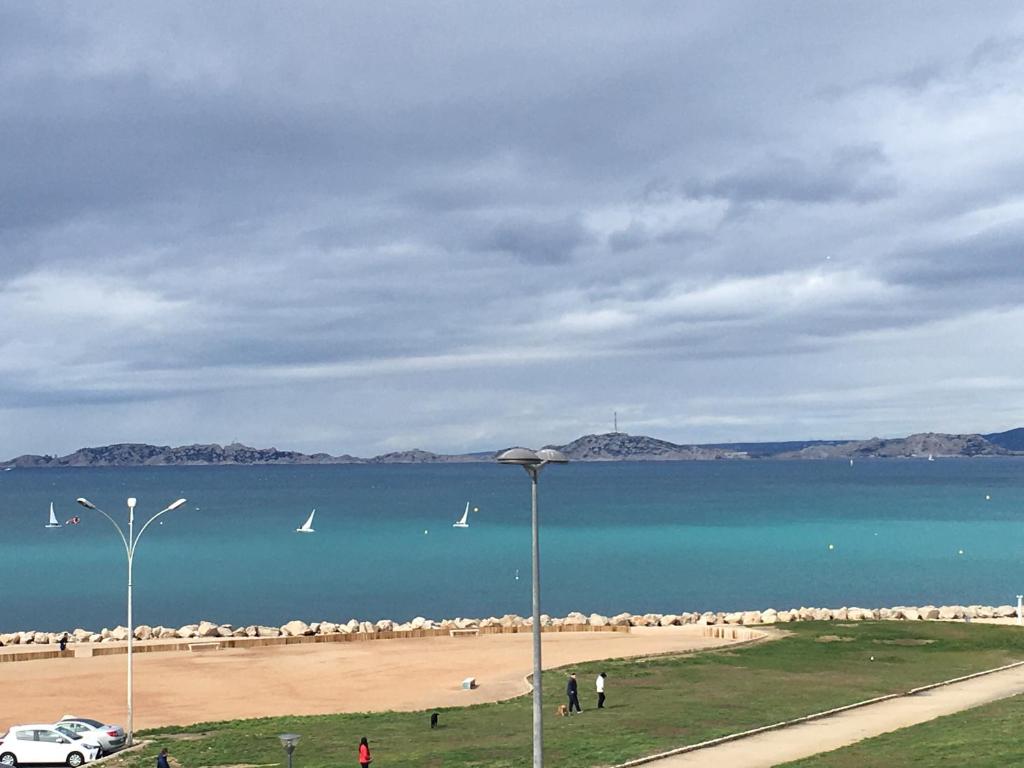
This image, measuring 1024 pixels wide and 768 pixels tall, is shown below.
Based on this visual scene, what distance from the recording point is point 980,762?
83.3 ft

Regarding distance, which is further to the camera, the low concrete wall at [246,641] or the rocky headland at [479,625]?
the rocky headland at [479,625]

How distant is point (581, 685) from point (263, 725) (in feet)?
41.4

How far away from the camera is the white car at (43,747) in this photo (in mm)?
33844

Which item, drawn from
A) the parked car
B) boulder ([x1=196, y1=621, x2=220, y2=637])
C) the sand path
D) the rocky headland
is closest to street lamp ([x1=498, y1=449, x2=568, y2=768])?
the parked car

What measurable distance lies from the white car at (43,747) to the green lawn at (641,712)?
4.99ft

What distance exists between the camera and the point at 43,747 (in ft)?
112

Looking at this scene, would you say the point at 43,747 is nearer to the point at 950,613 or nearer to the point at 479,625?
the point at 479,625

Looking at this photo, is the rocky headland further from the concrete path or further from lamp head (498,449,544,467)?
lamp head (498,449,544,467)

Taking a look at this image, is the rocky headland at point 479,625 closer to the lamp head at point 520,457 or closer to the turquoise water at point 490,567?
the turquoise water at point 490,567

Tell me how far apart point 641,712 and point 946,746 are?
39.3ft

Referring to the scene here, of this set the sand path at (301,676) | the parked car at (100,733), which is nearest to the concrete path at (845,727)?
the sand path at (301,676)

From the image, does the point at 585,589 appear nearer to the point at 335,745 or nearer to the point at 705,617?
the point at 705,617

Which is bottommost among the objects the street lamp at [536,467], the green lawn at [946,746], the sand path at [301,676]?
the sand path at [301,676]

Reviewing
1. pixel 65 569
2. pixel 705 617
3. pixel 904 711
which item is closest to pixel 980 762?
pixel 904 711
